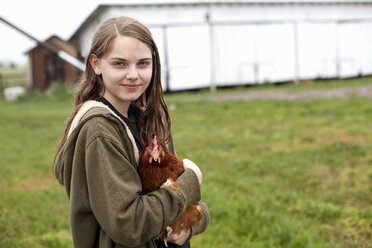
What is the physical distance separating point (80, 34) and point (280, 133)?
7386 millimetres

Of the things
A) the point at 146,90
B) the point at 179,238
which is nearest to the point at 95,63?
the point at 146,90

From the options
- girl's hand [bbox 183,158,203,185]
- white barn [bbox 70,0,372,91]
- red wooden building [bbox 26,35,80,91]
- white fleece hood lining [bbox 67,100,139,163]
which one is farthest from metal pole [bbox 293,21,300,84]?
white fleece hood lining [bbox 67,100,139,163]

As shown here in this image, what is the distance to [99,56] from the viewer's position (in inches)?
59.1

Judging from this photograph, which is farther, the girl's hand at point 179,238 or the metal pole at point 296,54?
the metal pole at point 296,54

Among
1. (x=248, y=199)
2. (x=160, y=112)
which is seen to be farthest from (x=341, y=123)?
(x=160, y=112)

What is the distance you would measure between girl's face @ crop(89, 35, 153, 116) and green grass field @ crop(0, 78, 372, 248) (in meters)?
2.19

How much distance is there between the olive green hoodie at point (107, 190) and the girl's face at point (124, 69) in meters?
0.10

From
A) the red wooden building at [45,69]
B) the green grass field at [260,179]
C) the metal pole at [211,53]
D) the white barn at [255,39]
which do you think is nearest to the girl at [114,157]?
the green grass field at [260,179]

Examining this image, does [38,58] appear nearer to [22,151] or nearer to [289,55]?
[289,55]

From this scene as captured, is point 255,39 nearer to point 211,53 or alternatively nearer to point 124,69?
point 211,53

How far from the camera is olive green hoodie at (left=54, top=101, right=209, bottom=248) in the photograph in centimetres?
129

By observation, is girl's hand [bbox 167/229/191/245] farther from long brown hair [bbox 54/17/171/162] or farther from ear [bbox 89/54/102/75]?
ear [bbox 89/54/102/75]

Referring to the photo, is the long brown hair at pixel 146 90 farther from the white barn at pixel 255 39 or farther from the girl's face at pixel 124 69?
the white barn at pixel 255 39

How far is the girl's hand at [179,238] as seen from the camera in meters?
1.57
